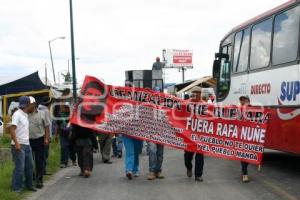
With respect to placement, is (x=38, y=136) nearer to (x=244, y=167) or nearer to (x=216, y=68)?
(x=244, y=167)

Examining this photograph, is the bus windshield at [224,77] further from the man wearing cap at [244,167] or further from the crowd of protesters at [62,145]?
the man wearing cap at [244,167]

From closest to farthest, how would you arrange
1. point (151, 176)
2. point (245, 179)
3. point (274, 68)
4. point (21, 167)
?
point (21, 167)
point (245, 179)
point (151, 176)
point (274, 68)

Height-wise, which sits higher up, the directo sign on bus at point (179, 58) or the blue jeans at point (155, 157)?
the directo sign on bus at point (179, 58)

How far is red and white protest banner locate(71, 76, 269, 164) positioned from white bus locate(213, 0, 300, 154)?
0.62 metres

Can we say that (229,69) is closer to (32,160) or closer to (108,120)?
(108,120)

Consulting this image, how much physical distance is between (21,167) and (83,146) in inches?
99.7

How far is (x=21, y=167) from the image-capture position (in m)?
9.30

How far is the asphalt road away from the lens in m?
9.04

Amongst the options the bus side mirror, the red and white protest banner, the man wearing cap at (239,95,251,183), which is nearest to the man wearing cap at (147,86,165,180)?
the red and white protest banner

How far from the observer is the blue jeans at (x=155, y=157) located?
10.9m

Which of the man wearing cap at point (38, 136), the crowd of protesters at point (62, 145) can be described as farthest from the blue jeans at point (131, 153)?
the man wearing cap at point (38, 136)

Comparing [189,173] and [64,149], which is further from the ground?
[64,149]

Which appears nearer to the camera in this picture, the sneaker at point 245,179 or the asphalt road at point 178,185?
the asphalt road at point 178,185

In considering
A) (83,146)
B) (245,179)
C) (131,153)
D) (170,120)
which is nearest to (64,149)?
(83,146)
